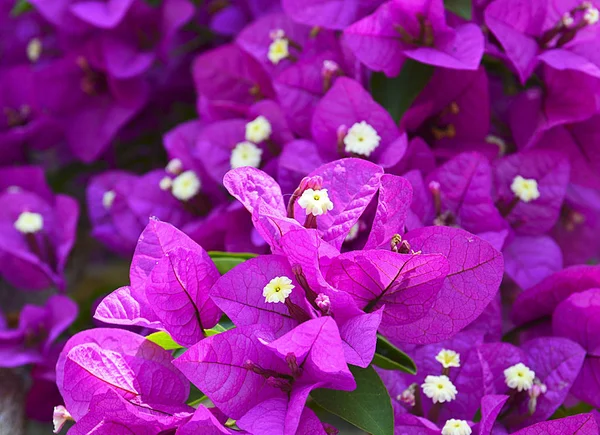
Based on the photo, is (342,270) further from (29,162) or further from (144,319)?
(29,162)

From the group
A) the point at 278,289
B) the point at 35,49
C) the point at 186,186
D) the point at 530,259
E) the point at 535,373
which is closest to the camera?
the point at 278,289

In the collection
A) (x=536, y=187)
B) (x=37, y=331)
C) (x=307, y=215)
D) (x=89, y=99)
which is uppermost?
(x=307, y=215)

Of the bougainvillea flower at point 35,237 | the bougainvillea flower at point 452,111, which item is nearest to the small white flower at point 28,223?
the bougainvillea flower at point 35,237

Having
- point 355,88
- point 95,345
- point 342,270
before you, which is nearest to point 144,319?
point 95,345

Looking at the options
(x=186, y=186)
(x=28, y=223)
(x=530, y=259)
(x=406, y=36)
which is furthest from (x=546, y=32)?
(x=28, y=223)

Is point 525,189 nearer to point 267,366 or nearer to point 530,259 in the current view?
point 530,259

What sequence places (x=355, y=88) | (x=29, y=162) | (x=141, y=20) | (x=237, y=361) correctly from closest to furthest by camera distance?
1. (x=237, y=361)
2. (x=355, y=88)
3. (x=141, y=20)
4. (x=29, y=162)
